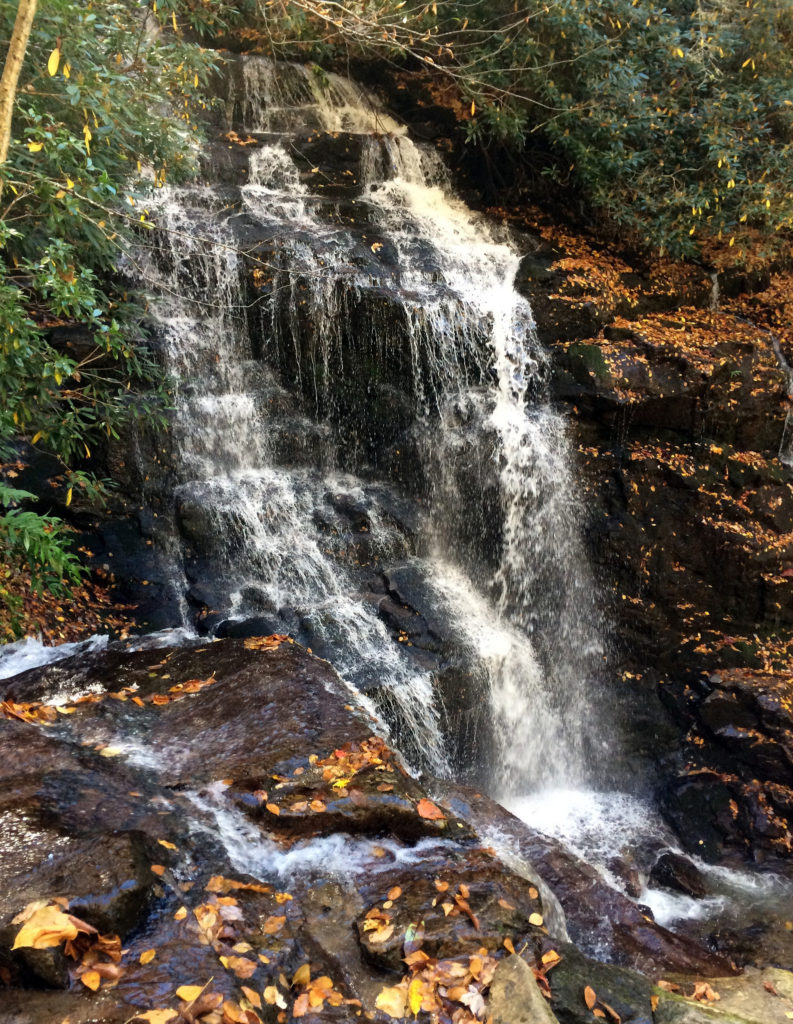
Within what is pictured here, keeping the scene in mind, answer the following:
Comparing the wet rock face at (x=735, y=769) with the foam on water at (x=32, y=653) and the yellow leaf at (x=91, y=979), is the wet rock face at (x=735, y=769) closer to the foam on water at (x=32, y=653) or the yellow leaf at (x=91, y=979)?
the foam on water at (x=32, y=653)

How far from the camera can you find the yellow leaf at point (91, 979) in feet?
7.93

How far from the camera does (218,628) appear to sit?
22.6 feet

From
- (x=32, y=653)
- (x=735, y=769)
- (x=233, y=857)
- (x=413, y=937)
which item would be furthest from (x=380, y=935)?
(x=735, y=769)

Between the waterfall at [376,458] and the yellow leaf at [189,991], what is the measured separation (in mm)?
4530

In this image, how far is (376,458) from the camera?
8938mm

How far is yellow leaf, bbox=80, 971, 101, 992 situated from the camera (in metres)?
2.42

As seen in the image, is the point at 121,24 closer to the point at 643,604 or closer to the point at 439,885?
the point at 439,885

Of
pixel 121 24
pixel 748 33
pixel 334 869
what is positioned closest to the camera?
pixel 334 869

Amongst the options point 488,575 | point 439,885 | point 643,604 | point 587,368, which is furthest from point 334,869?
point 587,368

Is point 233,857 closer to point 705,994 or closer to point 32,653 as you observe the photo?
point 705,994

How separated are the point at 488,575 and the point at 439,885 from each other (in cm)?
536

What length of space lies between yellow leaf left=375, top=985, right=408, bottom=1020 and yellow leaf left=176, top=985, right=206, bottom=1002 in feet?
2.37

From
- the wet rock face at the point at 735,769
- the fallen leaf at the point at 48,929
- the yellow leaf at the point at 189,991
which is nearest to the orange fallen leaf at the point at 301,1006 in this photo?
the yellow leaf at the point at 189,991

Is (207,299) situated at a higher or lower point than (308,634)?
higher
